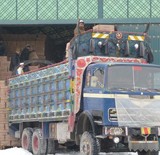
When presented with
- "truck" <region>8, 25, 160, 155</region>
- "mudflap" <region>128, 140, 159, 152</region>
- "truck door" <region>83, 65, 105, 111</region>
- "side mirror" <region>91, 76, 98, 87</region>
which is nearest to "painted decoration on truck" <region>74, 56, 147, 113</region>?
"truck" <region>8, 25, 160, 155</region>

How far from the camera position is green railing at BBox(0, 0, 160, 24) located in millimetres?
20172

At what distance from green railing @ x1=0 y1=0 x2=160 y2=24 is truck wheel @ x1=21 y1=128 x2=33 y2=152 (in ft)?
21.3

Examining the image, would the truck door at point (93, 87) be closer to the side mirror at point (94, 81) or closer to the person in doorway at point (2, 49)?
the side mirror at point (94, 81)

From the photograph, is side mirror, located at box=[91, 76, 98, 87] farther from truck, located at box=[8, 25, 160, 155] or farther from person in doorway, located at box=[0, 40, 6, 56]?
person in doorway, located at box=[0, 40, 6, 56]

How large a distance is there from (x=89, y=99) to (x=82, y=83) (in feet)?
1.83

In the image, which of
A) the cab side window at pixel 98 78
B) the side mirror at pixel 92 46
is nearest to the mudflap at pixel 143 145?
the cab side window at pixel 98 78

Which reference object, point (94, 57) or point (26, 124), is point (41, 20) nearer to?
point (26, 124)

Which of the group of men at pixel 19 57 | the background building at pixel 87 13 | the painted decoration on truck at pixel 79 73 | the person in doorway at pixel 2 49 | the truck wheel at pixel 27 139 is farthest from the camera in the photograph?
the person in doorway at pixel 2 49

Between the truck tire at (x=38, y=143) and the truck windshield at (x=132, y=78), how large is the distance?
4.54m

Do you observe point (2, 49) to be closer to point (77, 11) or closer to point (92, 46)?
point (77, 11)

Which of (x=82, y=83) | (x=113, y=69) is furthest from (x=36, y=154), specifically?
(x=113, y=69)

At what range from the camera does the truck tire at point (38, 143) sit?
1444 centimetres

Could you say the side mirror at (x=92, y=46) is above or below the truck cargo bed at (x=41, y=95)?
above

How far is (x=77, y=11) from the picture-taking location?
2052cm
